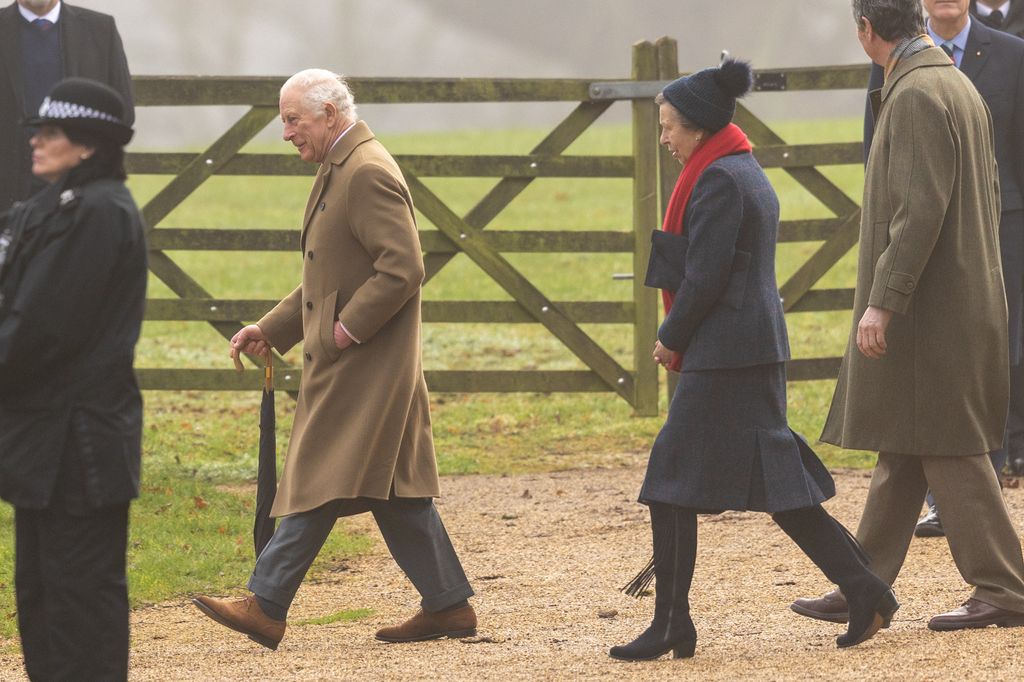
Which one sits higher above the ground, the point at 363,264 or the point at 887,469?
the point at 363,264

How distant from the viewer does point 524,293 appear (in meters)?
9.08

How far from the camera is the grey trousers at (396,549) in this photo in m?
5.34

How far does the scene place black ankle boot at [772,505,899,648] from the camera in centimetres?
497

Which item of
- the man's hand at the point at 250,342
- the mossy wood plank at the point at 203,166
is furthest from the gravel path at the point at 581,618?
the mossy wood plank at the point at 203,166

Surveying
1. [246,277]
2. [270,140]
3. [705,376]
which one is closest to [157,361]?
[246,277]

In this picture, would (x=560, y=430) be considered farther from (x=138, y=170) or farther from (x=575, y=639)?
(x=575, y=639)

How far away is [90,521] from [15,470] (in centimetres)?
22

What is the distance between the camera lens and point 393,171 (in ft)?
17.8

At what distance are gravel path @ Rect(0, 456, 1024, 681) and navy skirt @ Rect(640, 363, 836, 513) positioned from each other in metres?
0.50

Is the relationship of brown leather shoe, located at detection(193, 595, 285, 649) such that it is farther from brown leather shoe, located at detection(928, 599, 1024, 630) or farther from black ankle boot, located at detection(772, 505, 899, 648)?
brown leather shoe, located at detection(928, 599, 1024, 630)

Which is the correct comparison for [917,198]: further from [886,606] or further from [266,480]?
[266,480]

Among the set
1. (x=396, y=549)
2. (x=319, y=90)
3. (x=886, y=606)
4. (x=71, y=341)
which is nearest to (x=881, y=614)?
(x=886, y=606)

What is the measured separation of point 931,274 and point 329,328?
1.92 m

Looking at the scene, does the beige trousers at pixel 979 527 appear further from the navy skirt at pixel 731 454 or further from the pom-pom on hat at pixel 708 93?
the pom-pom on hat at pixel 708 93
